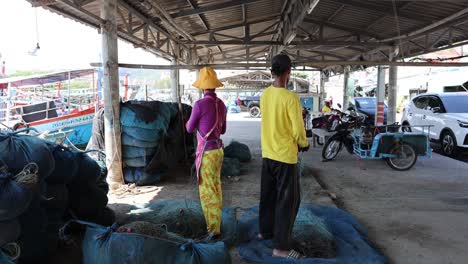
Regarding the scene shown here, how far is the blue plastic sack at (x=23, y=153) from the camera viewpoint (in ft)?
8.45

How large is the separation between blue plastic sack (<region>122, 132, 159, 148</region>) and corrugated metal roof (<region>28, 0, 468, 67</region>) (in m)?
1.93

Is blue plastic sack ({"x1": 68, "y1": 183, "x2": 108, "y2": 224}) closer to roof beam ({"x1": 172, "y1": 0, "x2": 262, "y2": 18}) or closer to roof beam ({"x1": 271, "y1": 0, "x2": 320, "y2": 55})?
roof beam ({"x1": 271, "y1": 0, "x2": 320, "y2": 55})

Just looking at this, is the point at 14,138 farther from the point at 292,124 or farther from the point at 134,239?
the point at 292,124

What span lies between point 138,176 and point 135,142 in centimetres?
54

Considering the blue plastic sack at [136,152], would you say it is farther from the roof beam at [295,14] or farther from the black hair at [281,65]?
the roof beam at [295,14]

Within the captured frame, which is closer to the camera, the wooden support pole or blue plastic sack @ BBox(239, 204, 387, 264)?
blue plastic sack @ BBox(239, 204, 387, 264)

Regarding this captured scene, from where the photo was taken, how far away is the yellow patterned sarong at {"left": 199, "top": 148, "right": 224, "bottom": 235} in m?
3.40

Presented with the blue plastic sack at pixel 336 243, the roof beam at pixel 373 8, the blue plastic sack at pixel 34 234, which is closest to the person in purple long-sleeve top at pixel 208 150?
the blue plastic sack at pixel 336 243

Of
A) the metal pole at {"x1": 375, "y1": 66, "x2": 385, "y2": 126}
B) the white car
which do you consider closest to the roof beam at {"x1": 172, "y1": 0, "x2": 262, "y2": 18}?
the white car

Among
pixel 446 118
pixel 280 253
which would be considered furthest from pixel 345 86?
pixel 280 253

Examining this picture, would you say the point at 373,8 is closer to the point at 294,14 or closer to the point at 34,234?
the point at 294,14

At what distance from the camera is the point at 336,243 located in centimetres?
346

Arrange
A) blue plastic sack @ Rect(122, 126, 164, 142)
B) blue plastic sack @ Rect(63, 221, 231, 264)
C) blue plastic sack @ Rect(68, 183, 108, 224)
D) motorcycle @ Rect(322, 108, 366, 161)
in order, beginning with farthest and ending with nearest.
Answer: motorcycle @ Rect(322, 108, 366, 161) → blue plastic sack @ Rect(122, 126, 164, 142) → blue plastic sack @ Rect(68, 183, 108, 224) → blue plastic sack @ Rect(63, 221, 231, 264)

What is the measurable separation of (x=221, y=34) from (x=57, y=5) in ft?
21.0
